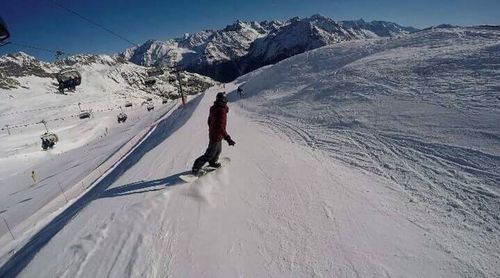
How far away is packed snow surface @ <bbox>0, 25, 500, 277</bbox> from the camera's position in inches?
191

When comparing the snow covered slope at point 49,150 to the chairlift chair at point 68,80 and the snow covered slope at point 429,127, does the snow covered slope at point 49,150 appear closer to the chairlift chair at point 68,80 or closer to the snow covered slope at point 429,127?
the chairlift chair at point 68,80

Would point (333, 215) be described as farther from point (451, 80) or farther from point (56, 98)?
point (56, 98)

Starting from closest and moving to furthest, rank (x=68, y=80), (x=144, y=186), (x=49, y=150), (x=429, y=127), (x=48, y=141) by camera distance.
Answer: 1. (x=144, y=186)
2. (x=429, y=127)
3. (x=48, y=141)
4. (x=49, y=150)
5. (x=68, y=80)

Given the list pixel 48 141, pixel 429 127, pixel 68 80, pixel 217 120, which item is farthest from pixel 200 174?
pixel 68 80

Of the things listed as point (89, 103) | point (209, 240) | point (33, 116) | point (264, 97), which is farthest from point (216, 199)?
point (89, 103)

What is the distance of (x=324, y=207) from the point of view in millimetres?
6293

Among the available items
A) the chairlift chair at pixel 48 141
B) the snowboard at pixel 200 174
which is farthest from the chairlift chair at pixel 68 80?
the snowboard at pixel 200 174

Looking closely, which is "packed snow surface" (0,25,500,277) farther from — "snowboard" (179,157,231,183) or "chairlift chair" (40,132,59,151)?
"chairlift chair" (40,132,59,151)

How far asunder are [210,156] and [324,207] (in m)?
3.57

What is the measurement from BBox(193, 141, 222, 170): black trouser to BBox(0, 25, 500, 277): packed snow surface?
39cm

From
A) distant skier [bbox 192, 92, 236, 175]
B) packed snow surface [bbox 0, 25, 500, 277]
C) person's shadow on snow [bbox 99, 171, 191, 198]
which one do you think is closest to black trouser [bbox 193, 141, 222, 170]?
distant skier [bbox 192, 92, 236, 175]

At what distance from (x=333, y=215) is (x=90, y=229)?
4.56 metres

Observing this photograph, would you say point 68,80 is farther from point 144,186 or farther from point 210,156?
point 210,156

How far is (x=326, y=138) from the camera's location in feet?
37.2
